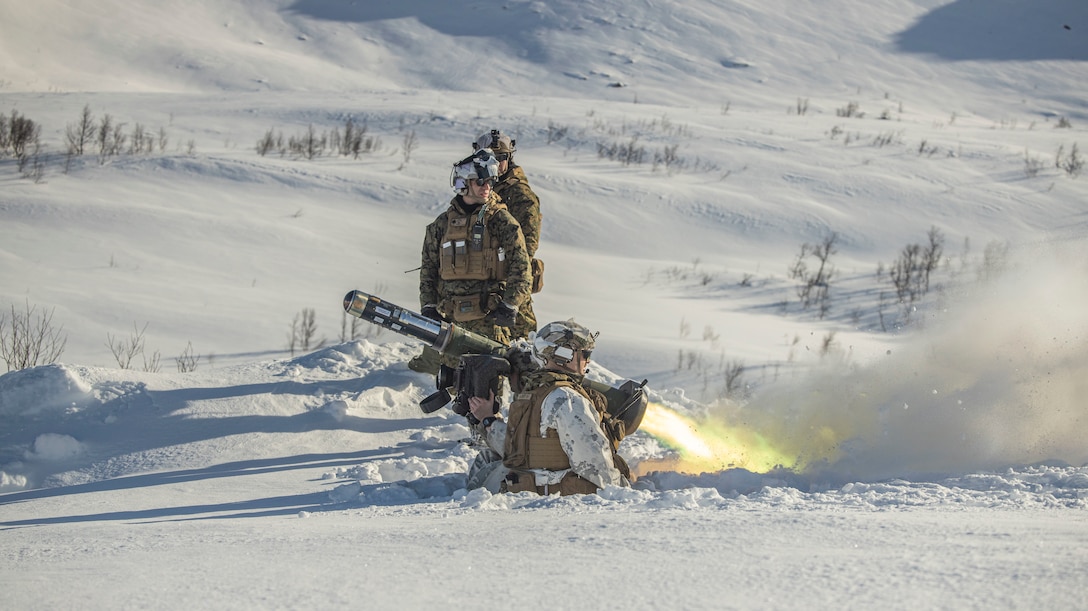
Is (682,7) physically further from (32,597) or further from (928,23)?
(32,597)

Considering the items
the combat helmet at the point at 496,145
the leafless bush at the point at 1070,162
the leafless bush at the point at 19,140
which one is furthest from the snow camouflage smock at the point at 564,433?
the leafless bush at the point at 1070,162

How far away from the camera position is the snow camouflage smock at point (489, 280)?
281 inches

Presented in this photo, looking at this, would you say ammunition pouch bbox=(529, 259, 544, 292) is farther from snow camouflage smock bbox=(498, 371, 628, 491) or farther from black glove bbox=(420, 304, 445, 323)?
snow camouflage smock bbox=(498, 371, 628, 491)

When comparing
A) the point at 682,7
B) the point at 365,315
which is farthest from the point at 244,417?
the point at 682,7

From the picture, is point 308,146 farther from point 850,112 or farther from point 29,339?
point 850,112

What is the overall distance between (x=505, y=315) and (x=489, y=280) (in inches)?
10.6

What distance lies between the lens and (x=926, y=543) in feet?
11.4

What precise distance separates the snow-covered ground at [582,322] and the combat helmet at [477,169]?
1.76m

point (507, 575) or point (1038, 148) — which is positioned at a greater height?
point (1038, 148)

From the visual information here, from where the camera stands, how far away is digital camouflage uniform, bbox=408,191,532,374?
23.4 ft

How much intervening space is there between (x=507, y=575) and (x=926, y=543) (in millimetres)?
1301

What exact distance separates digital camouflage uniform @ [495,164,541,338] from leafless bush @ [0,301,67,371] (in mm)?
4059

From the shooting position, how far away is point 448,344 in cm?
661

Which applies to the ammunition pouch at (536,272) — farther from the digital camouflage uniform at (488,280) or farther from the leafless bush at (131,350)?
the leafless bush at (131,350)
